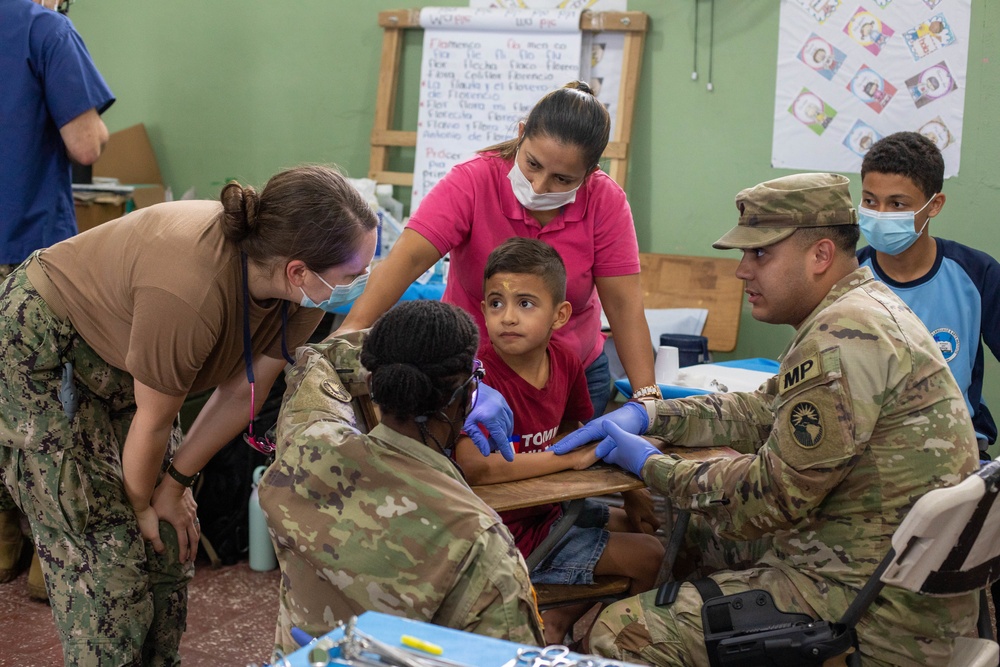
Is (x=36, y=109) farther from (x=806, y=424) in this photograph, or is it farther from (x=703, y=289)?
(x=703, y=289)

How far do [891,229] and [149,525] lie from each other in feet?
7.11

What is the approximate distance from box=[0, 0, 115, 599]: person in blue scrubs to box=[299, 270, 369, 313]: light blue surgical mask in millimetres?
1368

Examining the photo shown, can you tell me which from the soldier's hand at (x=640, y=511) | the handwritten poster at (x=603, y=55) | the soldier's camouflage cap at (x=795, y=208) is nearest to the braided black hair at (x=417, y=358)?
the soldier's camouflage cap at (x=795, y=208)

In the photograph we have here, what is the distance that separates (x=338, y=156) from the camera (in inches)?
194

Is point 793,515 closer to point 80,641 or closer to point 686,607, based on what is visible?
point 686,607

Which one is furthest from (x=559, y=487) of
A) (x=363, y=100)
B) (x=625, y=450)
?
(x=363, y=100)

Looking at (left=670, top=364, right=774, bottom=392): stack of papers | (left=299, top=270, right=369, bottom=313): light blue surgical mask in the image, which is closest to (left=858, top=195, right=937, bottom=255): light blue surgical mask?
(left=670, top=364, right=774, bottom=392): stack of papers

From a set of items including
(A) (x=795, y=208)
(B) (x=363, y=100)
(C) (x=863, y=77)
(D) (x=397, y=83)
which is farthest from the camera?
(B) (x=363, y=100)

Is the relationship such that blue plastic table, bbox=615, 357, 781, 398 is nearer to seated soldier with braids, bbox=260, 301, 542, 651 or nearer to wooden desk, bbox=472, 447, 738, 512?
wooden desk, bbox=472, 447, 738, 512

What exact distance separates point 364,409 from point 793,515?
34.8 inches

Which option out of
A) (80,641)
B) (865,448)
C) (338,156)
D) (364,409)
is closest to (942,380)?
(865,448)

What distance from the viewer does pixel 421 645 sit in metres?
1.15

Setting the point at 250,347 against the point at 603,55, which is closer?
the point at 250,347

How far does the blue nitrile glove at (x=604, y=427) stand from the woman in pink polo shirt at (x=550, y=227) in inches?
6.9
